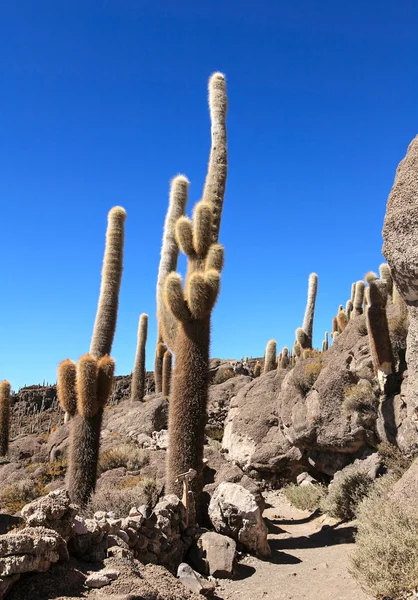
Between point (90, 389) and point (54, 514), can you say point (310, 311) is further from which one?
Answer: point (54, 514)

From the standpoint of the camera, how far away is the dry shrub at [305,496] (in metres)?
12.3

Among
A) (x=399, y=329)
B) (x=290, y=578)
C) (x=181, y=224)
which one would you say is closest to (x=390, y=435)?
(x=399, y=329)

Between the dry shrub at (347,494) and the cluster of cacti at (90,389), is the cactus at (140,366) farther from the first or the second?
the dry shrub at (347,494)

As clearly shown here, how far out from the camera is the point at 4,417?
21.4 meters

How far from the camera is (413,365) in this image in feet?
25.7

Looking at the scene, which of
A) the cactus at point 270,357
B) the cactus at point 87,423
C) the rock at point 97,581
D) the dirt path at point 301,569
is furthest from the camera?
the cactus at point 270,357

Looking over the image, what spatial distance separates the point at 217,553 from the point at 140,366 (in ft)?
60.9

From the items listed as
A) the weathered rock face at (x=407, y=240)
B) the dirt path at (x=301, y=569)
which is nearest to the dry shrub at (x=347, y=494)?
the dirt path at (x=301, y=569)

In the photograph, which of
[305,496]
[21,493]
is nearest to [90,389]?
[21,493]

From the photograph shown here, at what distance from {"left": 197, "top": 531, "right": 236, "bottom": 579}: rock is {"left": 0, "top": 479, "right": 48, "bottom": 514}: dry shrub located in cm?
624

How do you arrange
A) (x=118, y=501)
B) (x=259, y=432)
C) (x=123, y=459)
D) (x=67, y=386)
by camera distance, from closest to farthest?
(x=118, y=501) < (x=67, y=386) < (x=259, y=432) < (x=123, y=459)

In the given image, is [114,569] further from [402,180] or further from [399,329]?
[399,329]

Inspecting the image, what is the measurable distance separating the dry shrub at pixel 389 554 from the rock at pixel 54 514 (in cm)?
348

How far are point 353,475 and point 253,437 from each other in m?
4.63
